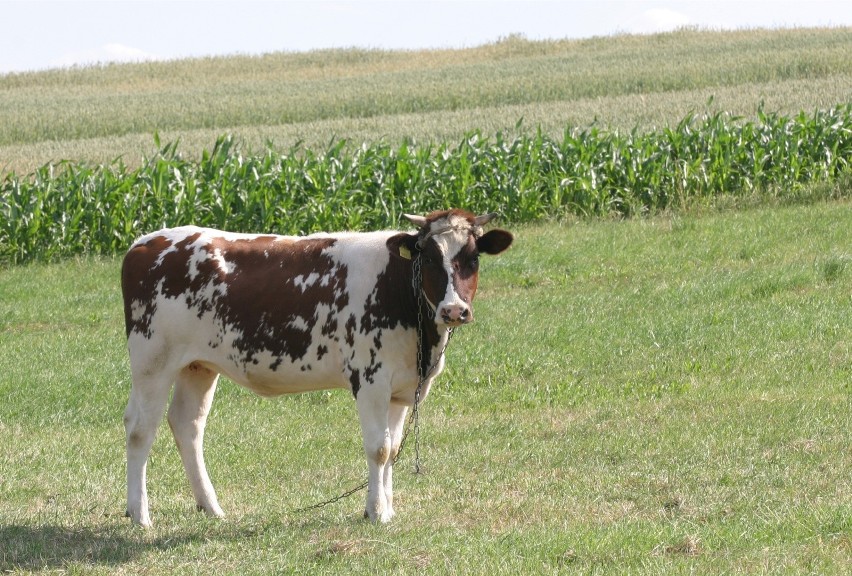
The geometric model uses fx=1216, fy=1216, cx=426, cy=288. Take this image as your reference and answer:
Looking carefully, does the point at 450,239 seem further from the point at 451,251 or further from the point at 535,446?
the point at 535,446

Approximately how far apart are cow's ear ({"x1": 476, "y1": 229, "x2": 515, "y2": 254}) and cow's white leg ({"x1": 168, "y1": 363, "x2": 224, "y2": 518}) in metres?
2.20

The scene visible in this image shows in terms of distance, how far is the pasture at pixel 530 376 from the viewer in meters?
7.18

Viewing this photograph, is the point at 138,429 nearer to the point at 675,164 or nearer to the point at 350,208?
the point at 350,208

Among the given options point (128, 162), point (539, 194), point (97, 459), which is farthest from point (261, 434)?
point (128, 162)

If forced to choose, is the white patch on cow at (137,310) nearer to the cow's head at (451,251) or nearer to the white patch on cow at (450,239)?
the cow's head at (451,251)

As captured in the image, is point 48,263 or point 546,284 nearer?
point 546,284

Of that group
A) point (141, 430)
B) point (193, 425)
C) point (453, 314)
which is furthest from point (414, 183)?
point (453, 314)

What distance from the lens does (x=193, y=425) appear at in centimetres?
824

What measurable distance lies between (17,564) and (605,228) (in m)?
14.7

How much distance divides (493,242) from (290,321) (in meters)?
1.42

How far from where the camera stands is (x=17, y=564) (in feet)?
23.2

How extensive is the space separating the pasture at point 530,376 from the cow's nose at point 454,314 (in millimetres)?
1296

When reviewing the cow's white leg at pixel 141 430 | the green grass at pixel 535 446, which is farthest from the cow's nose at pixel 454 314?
the cow's white leg at pixel 141 430

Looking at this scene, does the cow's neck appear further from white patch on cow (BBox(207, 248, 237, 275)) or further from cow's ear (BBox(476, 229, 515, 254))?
white patch on cow (BBox(207, 248, 237, 275))
